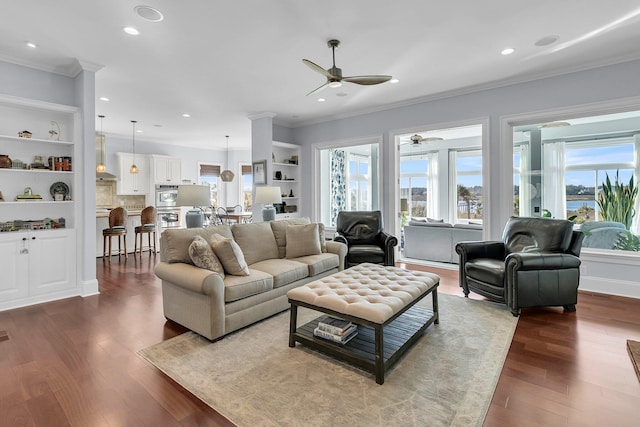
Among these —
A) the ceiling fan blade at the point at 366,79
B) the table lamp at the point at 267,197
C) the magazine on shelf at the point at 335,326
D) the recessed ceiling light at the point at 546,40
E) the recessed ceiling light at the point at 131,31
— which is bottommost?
the magazine on shelf at the point at 335,326

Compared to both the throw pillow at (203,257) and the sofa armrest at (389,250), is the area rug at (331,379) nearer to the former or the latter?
the throw pillow at (203,257)

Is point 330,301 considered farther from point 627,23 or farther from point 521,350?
point 627,23

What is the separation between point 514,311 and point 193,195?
365cm

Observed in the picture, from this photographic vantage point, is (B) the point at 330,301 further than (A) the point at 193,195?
No

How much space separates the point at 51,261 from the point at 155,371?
272cm

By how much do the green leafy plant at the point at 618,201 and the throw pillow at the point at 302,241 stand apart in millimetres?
4269

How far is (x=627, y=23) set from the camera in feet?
10.2

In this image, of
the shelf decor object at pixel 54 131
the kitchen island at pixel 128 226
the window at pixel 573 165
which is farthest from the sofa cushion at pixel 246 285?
the kitchen island at pixel 128 226

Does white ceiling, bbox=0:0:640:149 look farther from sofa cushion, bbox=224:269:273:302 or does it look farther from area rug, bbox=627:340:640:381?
area rug, bbox=627:340:640:381

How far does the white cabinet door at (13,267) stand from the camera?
11.9ft

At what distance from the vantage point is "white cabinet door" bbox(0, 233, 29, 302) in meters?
3.64

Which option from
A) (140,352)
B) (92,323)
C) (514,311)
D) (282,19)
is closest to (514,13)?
(282,19)

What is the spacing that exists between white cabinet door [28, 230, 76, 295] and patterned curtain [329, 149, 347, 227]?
190 inches

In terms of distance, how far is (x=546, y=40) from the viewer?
343cm
